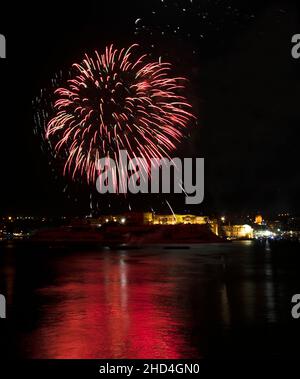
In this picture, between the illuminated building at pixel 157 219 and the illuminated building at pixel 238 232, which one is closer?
Result: the illuminated building at pixel 157 219

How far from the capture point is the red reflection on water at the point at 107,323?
28.1 feet

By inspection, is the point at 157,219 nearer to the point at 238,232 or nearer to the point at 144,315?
the point at 238,232

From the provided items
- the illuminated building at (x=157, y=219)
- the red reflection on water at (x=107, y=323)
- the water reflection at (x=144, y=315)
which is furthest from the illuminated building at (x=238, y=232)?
the red reflection on water at (x=107, y=323)

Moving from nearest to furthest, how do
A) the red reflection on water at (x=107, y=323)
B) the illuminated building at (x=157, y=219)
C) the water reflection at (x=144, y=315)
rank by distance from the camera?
the red reflection on water at (x=107, y=323), the water reflection at (x=144, y=315), the illuminated building at (x=157, y=219)

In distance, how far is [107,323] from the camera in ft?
36.1

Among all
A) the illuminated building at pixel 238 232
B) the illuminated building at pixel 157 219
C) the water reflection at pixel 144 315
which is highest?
the water reflection at pixel 144 315

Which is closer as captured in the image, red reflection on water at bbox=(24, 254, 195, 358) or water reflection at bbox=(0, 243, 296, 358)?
red reflection on water at bbox=(24, 254, 195, 358)

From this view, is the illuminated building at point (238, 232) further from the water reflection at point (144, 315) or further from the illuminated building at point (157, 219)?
the water reflection at point (144, 315)

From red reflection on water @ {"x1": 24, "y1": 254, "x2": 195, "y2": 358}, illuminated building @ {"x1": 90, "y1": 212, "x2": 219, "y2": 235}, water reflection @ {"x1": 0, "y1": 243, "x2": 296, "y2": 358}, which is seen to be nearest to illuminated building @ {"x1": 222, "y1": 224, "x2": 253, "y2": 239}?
illuminated building @ {"x1": 90, "y1": 212, "x2": 219, "y2": 235}

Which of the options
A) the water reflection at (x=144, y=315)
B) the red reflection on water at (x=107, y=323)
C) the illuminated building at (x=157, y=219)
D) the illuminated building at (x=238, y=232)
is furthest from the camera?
the illuminated building at (x=238, y=232)

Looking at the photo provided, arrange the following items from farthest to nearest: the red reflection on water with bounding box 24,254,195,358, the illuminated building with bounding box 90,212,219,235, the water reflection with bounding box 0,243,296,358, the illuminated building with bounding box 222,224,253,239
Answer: the illuminated building with bounding box 222,224,253,239
the illuminated building with bounding box 90,212,219,235
the water reflection with bounding box 0,243,296,358
the red reflection on water with bounding box 24,254,195,358

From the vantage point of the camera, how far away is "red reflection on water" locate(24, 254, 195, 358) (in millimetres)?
8555

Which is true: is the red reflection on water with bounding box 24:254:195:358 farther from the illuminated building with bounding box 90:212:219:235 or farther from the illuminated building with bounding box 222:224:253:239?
the illuminated building with bounding box 222:224:253:239
